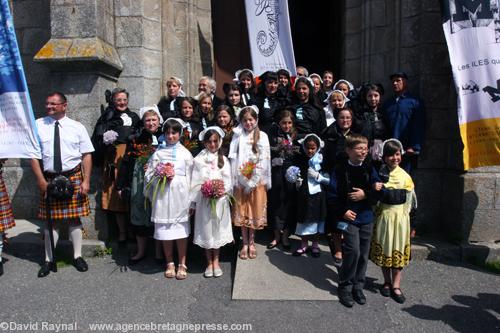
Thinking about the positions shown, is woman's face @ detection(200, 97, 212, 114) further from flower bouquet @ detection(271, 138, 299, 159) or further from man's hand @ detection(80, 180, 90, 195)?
man's hand @ detection(80, 180, 90, 195)

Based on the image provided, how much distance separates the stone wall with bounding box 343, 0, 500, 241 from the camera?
477 centimetres

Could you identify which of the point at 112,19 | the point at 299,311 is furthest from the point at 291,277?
the point at 112,19

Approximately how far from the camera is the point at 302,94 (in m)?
4.89

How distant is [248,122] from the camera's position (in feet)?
14.5

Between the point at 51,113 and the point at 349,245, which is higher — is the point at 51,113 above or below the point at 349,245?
above

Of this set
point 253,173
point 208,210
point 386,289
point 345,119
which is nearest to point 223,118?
point 253,173

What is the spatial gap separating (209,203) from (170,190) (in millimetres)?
454

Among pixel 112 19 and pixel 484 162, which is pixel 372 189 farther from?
pixel 112 19

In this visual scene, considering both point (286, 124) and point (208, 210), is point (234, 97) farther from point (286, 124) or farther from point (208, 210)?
point (208, 210)

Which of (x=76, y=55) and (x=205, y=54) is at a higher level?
(x=205, y=54)

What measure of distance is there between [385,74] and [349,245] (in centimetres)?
319

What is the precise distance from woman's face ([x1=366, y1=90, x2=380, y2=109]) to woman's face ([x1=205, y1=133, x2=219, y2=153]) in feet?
6.54

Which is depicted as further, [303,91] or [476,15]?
[303,91]

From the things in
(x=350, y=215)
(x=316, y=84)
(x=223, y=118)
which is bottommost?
(x=350, y=215)
